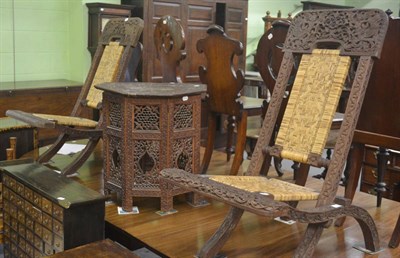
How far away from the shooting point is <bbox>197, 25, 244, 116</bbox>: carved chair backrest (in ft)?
11.6

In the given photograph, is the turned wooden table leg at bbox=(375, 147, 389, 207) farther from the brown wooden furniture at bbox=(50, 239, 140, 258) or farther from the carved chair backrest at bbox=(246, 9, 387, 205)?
the brown wooden furniture at bbox=(50, 239, 140, 258)

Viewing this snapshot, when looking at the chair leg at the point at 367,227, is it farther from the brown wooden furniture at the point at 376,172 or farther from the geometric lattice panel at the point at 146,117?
the brown wooden furniture at the point at 376,172

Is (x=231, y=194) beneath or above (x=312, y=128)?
beneath

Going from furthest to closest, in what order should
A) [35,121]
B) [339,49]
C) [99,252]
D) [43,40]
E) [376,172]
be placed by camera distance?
1. [43,40]
2. [376,172]
3. [35,121]
4. [339,49]
5. [99,252]

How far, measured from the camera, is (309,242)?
2.29 metres

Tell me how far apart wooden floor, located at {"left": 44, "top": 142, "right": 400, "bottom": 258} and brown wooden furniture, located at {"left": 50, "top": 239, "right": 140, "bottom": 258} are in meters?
0.24

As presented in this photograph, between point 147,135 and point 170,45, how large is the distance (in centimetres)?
96

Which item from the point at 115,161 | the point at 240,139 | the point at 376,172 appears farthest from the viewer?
the point at 376,172

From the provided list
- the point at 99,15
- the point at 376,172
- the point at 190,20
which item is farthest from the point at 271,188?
the point at 190,20

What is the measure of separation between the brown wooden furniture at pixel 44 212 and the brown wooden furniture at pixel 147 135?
0.30m

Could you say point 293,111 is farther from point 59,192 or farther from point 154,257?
point 154,257

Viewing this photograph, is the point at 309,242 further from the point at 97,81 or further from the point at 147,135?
the point at 97,81

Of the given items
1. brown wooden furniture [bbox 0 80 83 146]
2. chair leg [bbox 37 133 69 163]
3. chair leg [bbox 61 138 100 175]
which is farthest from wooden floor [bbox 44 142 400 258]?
brown wooden furniture [bbox 0 80 83 146]

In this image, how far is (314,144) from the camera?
2.64 m
